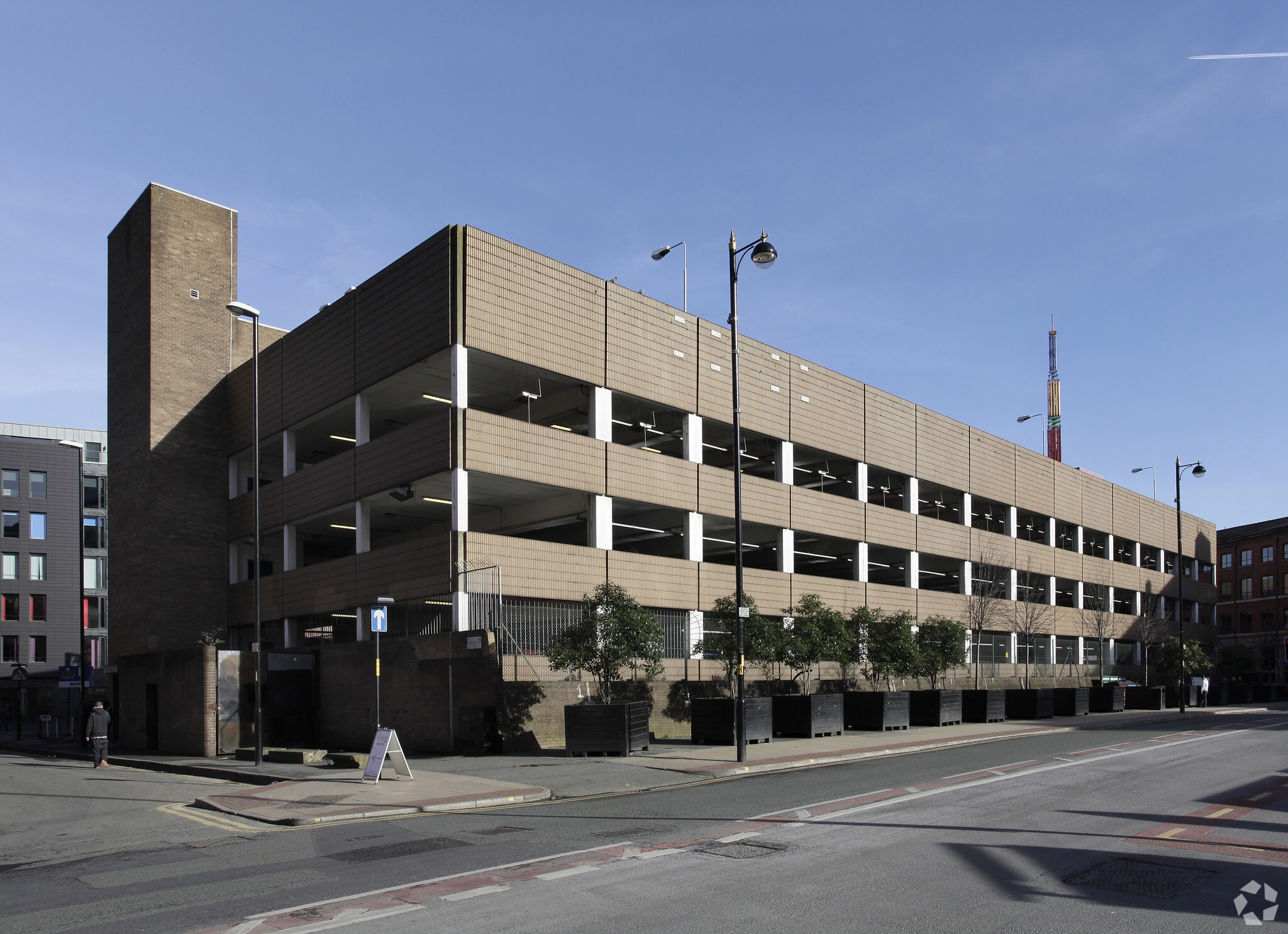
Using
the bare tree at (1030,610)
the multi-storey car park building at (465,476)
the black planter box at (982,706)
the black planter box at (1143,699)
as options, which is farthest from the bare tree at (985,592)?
the black planter box at (982,706)

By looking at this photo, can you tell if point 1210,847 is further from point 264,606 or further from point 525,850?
point 264,606

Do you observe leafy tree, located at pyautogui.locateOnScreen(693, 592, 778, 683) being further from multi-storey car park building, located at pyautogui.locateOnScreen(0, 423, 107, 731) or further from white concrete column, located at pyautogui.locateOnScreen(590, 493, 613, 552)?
multi-storey car park building, located at pyautogui.locateOnScreen(0, 423, 107, 731)

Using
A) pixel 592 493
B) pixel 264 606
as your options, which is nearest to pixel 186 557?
pixel 264 606

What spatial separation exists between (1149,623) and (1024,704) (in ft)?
94.2

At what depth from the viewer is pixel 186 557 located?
39156 millimetres

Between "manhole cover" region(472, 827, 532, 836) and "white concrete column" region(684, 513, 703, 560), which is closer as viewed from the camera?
"manhole cover" region(472, 827, 532, 836)

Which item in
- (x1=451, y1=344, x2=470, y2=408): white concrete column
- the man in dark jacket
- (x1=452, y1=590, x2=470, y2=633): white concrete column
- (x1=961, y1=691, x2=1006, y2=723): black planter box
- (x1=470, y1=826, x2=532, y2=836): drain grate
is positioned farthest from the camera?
(x1=961, y1=691, x2=1006, y2=723): black planter box

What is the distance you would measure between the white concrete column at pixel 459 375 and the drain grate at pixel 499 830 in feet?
55.6

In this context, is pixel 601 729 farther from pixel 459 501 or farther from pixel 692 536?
pixel 692 536

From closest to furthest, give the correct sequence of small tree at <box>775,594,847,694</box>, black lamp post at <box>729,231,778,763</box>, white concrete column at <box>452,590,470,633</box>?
black lamp post at <box>729,231,778,763</box> → white concrete column at <box>452,590,470,633</box> → small tree at <box>775,594,847,694</box>

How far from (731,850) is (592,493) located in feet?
70.1

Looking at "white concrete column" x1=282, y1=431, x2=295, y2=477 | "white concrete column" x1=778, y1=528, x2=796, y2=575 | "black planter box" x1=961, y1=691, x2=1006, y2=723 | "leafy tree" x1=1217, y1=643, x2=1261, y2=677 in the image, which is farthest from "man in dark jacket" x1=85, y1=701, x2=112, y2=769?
"leafy tree" x1=1217, y1=643, x2=1261, y2=677

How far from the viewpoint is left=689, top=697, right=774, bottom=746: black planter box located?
25.9 meters

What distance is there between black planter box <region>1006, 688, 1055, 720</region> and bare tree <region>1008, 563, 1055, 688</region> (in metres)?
10.1
